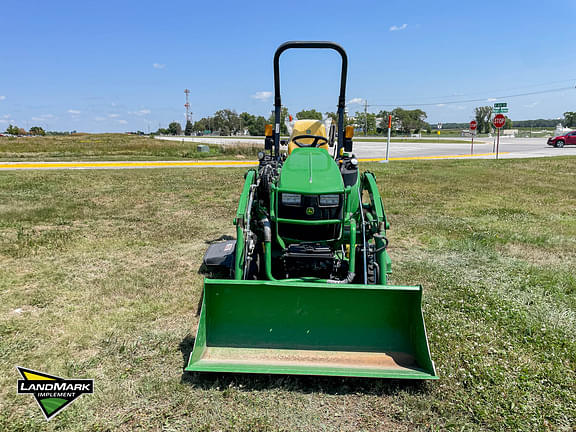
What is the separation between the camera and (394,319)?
10.2 ft

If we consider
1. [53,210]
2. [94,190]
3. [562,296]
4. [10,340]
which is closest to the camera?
[10,340]

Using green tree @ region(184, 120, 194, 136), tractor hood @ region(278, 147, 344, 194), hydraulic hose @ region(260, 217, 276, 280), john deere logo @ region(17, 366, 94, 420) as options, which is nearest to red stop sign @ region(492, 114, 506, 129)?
tractor hood @ region(278, 147, 344, 194)

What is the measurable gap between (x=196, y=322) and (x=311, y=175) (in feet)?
5.83

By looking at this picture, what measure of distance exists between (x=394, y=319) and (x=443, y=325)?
932mm

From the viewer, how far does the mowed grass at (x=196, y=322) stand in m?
2.64

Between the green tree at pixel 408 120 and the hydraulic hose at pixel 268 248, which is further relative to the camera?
the green tree at pixel 408 120

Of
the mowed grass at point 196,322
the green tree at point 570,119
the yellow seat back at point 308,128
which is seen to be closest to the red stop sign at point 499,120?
the mowed grass at point 196,322

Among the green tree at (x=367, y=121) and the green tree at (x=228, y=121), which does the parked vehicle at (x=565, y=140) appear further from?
the green tree at (x=228, y=121)

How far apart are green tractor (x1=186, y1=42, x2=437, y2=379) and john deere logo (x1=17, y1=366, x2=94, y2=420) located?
814 mm

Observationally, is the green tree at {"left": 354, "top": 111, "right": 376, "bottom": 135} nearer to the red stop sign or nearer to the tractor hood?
the red stop sign

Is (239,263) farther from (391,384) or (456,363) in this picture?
(456,363)

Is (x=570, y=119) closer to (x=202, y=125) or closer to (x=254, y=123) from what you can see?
(x=254, y=123)

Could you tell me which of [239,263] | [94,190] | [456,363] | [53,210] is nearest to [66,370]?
[239,263]

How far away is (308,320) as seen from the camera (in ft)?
10.2
